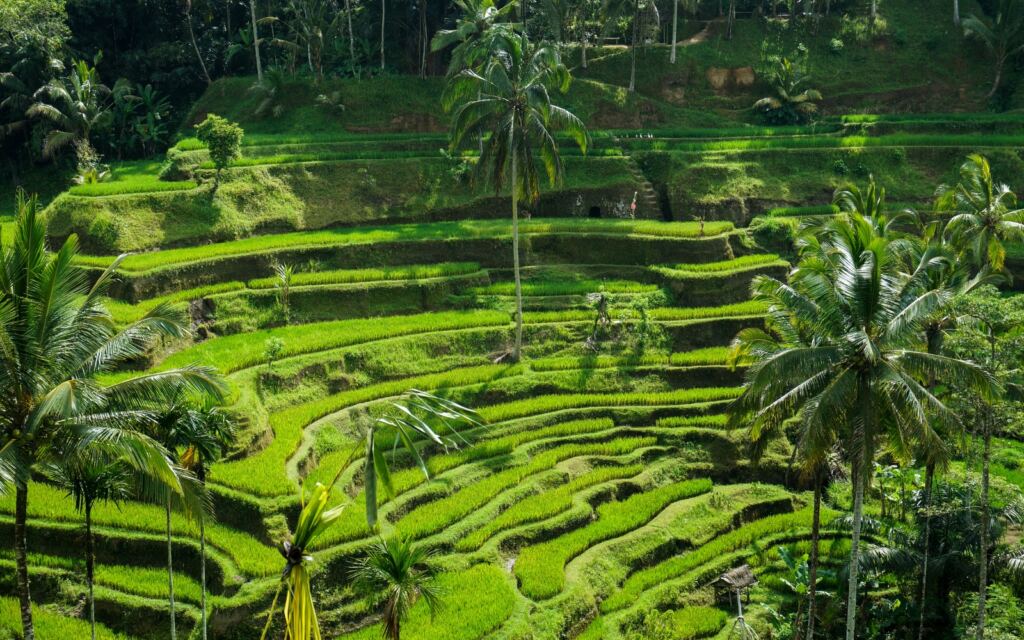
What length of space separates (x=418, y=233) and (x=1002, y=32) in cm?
3456

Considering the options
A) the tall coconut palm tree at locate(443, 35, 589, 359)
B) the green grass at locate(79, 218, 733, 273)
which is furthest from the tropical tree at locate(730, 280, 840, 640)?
the green grass at locate(79, 218, 733, 273)

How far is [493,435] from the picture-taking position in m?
29.3

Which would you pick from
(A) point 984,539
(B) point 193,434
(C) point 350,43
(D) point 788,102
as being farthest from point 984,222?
(C) point 350,43

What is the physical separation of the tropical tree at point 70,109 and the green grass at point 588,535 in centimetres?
2956

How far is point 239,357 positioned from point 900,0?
4779 centimetres

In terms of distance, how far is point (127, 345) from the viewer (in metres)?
15.2

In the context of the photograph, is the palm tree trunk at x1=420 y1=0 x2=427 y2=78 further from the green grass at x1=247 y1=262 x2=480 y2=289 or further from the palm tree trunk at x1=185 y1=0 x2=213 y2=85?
the green grass at x1=247 y1=262 x2=480 y2=289

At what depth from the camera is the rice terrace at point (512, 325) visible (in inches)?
672

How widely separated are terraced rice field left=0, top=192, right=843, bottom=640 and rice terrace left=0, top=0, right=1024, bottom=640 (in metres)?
0.13

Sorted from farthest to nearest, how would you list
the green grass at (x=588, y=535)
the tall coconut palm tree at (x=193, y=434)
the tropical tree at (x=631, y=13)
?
the tropical tree at (x=631, y=13) < the green grass at (x=588, y=535) < the tall coconut palm tree at (x=193, y=434)

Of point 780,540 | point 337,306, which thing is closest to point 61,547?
point 337,306

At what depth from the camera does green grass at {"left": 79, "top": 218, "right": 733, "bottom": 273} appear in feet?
116

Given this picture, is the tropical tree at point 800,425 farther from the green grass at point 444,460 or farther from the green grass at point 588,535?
the green grass at point 444,460

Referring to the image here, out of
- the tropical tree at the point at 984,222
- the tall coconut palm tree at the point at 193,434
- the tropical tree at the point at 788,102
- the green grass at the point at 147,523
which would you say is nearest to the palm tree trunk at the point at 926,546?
the tropical tree at the point at 984,222
